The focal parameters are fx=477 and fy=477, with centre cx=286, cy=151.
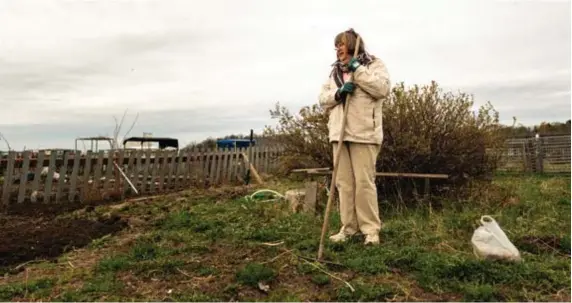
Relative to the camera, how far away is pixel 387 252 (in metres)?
3.76

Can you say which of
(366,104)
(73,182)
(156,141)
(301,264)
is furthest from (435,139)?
(156,141)

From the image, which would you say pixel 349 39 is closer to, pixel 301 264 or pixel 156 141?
pixel 301 264

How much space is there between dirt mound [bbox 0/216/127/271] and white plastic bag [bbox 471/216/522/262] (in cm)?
366

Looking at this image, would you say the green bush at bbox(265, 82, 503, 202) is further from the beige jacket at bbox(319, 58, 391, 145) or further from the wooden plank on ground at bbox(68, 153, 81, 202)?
the wooden plank on ground at bbox(68, 153, 81, 202)

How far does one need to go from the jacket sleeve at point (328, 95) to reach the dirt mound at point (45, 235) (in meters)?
2.80

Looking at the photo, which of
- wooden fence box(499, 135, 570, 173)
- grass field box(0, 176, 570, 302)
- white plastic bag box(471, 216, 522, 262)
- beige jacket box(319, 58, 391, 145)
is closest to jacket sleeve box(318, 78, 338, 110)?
beige jacket box(319, 58, 391, 145)

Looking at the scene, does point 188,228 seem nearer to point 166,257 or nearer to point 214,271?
point 166,257

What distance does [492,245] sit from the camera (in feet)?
11.5

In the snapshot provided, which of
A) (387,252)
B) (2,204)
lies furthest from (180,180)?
(387,252)

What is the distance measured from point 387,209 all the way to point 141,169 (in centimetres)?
608

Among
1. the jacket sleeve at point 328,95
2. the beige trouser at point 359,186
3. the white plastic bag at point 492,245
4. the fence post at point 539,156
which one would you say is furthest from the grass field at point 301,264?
the fence post at point 539,156

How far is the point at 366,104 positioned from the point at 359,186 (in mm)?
717

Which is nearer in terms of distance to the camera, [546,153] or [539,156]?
[539,156]

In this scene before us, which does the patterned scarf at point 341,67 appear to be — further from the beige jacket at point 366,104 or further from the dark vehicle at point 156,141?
the dark vehicle at point 156,141
